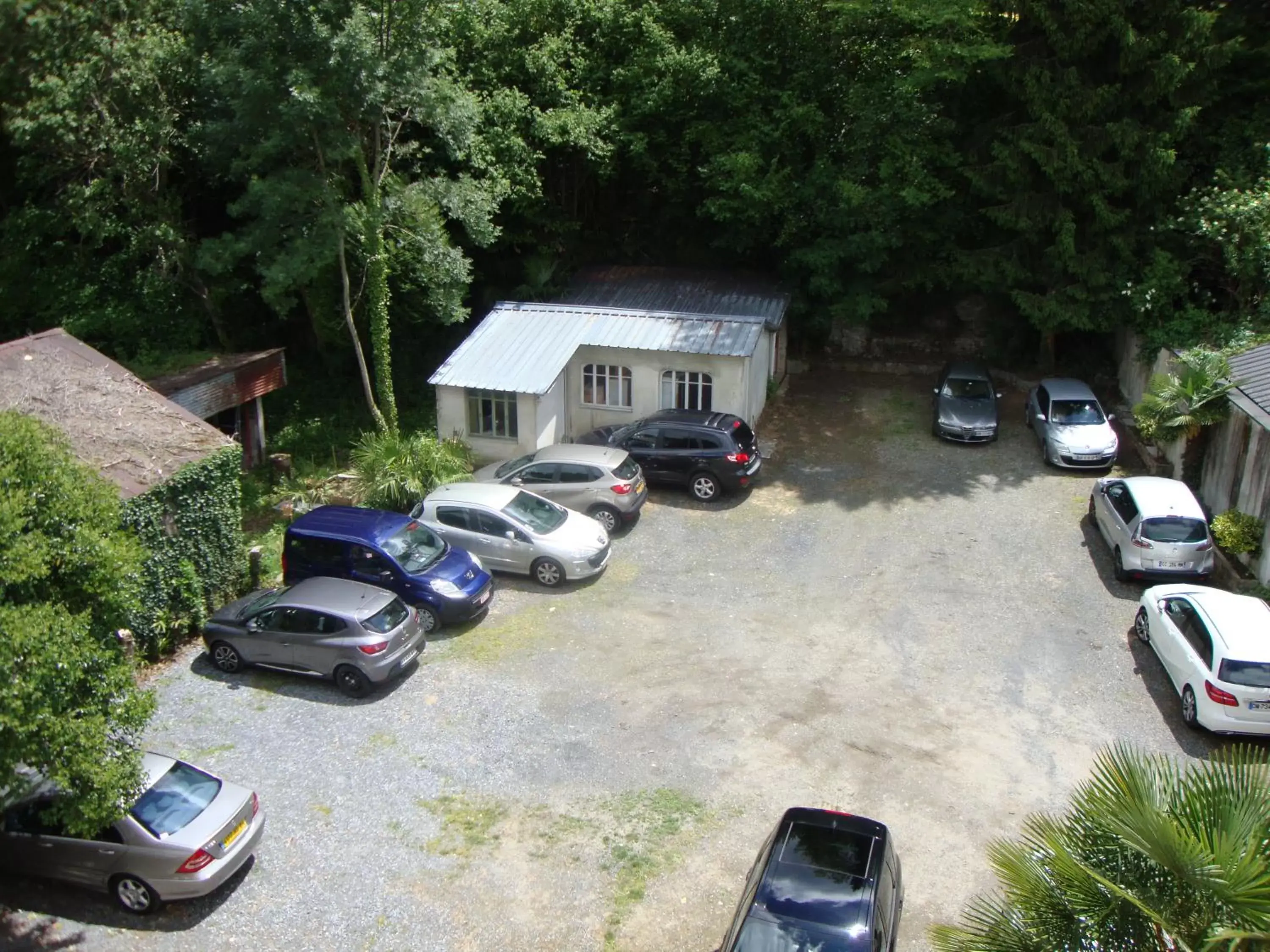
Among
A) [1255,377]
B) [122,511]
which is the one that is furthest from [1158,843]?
[1255,377]

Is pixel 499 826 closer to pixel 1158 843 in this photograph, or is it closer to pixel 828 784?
pixel 828 784

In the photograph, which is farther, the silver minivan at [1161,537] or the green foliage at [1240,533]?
the green foliage at [1240,533]

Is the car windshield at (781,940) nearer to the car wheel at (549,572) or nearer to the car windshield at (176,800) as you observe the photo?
the car windshield at (176,800)

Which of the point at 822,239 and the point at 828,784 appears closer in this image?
the point at 828,784

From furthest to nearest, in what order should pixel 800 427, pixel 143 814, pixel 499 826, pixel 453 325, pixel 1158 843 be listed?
pixel 453 325 → pixel 800 427 → pixel 499 826 → pixel 143 814 → pixel 1158 843

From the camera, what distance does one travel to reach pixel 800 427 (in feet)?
82.1

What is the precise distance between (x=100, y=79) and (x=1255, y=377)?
24.9m

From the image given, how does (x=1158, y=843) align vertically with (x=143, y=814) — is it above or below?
above

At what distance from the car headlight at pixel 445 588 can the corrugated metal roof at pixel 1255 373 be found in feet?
44.0

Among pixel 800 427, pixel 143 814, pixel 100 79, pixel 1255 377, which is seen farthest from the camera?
pixel 800 427

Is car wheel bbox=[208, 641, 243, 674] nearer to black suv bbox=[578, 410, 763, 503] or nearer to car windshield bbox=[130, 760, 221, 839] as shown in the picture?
car windshield bbox=[130, 760, 221, 839]

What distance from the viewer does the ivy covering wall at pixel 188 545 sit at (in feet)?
50.6

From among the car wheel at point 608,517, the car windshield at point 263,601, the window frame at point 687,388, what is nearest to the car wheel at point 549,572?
the car wheel at point 608,517

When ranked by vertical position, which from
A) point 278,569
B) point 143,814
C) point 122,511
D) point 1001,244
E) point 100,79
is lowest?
point 278,569
